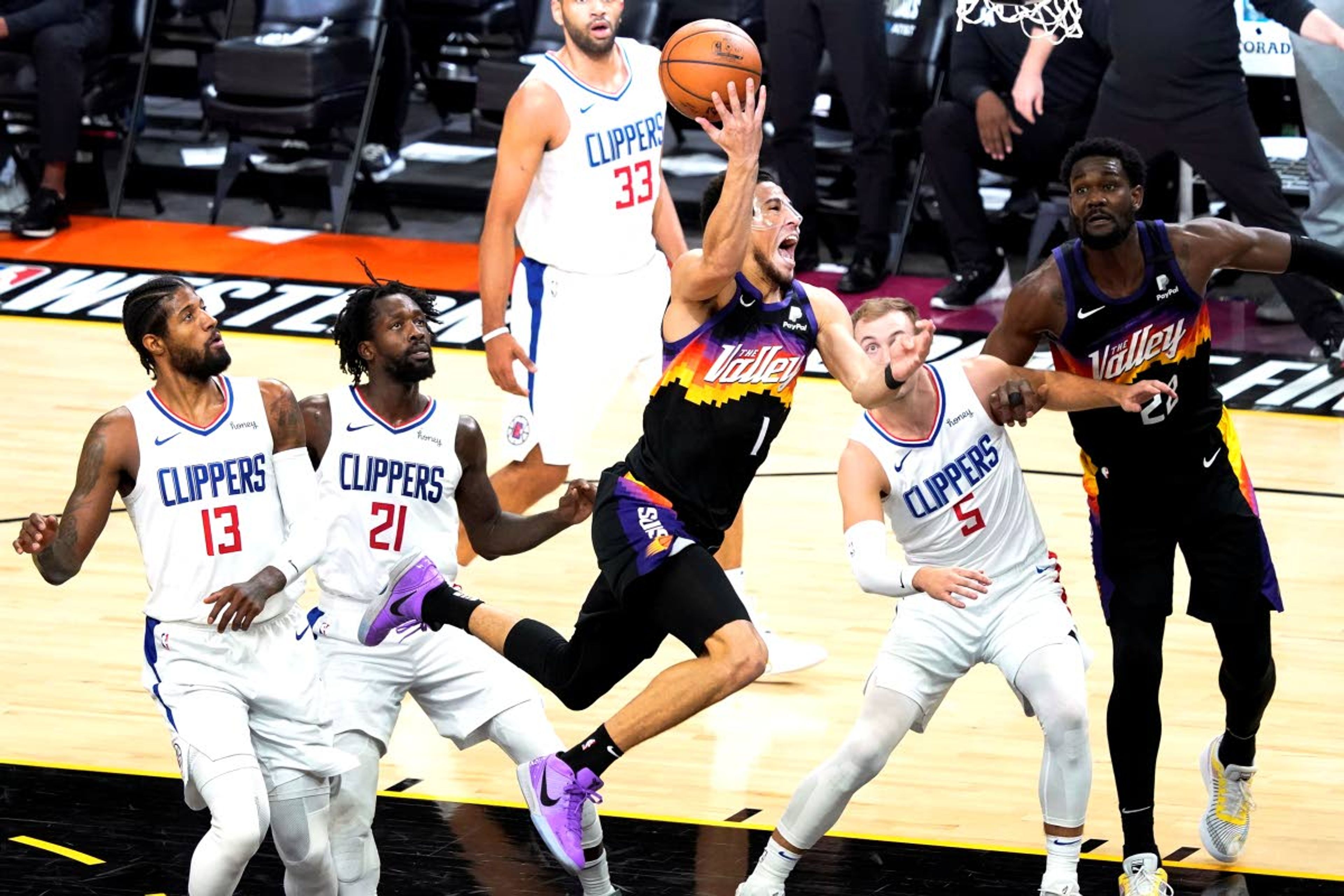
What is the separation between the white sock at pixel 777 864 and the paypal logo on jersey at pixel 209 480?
161 centimetres

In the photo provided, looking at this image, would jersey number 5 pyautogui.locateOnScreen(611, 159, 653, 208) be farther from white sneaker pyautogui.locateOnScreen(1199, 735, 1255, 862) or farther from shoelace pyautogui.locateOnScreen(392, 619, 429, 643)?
white sneaker pyautogui.locateOnScreen(1199, 735, 1255, 862)

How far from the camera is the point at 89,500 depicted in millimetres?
5203

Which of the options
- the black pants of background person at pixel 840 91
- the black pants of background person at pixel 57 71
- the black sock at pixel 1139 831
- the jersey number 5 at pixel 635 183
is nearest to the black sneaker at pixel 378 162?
the black pants of background person at pixel 57 71

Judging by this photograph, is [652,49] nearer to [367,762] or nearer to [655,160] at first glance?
[655,160]

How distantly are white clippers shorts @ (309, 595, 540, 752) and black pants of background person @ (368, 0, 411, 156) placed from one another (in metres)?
7.89

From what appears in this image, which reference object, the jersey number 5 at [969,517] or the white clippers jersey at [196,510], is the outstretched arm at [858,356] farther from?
the white clippers jersey at [196,510]

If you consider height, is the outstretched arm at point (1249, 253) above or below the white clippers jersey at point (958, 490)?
above

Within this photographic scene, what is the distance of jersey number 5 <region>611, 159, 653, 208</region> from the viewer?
25.2 feet

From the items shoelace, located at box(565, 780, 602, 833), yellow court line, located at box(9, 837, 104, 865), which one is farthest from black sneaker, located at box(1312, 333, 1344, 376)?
yellow court line, located at box(9, 837, 104, 865)

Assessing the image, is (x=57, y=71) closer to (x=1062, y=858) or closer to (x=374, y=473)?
(x=374, y=473)

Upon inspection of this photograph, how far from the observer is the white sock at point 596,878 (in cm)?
558

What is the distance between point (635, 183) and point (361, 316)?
6.88 feet

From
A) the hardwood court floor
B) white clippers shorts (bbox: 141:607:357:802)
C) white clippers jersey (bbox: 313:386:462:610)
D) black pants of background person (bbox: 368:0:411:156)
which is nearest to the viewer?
white clippers shorts (bbox: 141:607:357:802)

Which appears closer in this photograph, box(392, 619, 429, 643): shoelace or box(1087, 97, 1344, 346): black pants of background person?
box(392, 619, 429, 643): shoelace
